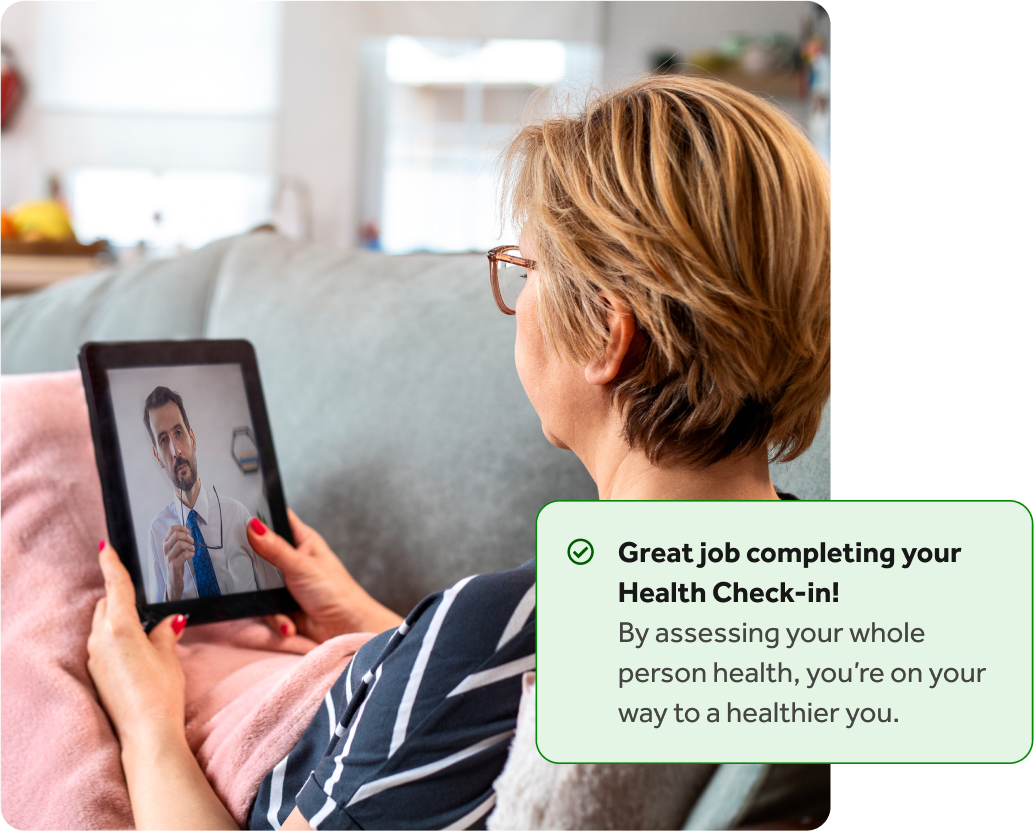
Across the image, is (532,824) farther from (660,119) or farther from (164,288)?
(164,288)

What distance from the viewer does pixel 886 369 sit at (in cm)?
32

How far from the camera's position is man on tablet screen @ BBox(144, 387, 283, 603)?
1.62ft

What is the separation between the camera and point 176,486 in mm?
491

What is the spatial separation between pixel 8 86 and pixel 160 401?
2.52m

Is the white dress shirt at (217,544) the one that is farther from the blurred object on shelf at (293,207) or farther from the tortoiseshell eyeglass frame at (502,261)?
the blurred object on shelf at (293,207)

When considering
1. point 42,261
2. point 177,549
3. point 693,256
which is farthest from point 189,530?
point 42,261

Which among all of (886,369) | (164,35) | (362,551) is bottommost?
(362,551)

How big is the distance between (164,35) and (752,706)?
9.01 feet

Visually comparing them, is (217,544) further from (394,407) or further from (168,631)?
(394,407)

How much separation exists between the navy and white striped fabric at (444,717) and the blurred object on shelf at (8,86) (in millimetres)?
2757

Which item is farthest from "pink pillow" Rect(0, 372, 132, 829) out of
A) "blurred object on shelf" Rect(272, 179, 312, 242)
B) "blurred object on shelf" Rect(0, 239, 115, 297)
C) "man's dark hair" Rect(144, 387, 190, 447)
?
"blurred object on shelf" Rect(272, 179, 312, 242)

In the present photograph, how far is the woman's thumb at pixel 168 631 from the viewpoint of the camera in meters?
0.51

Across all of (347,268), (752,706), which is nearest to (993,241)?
(752,706)

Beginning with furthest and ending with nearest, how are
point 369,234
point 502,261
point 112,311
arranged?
point 369,234
point 112,311
point 502,261
